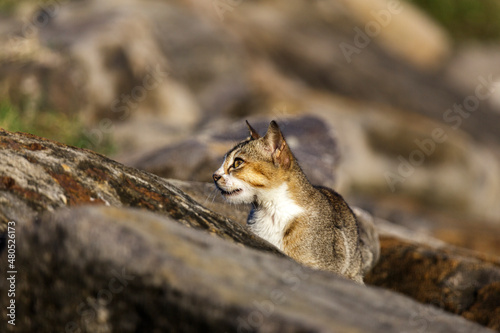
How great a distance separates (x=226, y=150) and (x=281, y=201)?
371cm

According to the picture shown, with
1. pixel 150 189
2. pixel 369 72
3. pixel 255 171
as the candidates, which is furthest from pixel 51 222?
pixel 369 72

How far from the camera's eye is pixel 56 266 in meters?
3.83

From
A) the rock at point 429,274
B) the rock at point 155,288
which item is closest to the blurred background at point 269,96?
the rock at point 429,274

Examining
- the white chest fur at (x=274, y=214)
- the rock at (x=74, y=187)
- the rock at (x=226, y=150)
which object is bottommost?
the rock at (x=226, y=150)

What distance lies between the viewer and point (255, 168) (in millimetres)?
7129

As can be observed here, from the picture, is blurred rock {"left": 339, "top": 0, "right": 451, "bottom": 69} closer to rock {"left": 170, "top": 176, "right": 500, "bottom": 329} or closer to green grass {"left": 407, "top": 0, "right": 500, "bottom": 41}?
green grass {"left": 407, "top": 0, "right": 500, "bottom": 41}

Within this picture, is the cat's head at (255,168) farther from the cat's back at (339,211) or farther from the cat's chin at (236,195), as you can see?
the cat's back at (339,211)

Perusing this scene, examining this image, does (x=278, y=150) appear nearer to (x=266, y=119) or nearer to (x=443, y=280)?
(x=443, y=280)

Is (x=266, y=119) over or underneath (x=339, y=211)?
underneath

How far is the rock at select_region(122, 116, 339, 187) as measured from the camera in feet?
34.2

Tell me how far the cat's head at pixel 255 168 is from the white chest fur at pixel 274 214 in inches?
3.2

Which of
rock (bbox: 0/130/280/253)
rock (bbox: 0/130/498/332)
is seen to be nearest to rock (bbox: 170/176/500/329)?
rock (bbox: 0/130/280/253)

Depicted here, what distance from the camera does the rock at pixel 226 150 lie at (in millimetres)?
10438

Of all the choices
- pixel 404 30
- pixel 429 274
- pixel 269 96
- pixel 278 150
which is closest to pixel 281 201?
pixel 278 150
